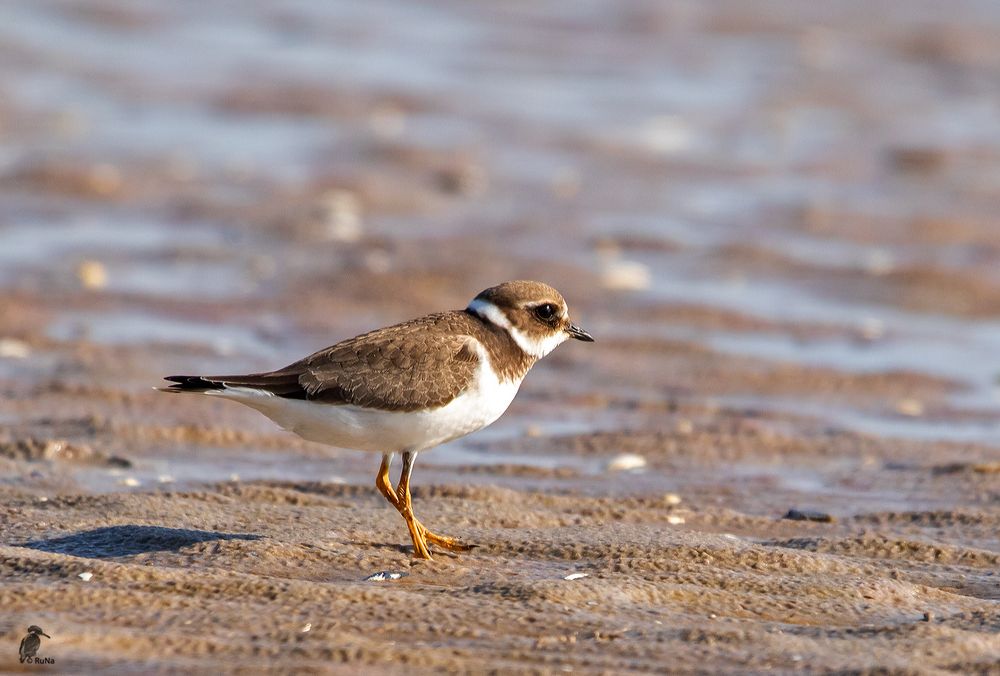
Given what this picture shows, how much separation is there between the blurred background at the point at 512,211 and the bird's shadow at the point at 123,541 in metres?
1.08

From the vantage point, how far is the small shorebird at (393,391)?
5.66 m

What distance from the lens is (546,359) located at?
9602mm

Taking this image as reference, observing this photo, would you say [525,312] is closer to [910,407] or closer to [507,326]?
[507,326]

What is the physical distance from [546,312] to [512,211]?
6832 mm

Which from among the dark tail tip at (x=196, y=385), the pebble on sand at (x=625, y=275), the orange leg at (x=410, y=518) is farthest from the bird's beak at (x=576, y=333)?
the pebble on sand at (x=625, y=275)

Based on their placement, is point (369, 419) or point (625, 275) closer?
point (369, 419)

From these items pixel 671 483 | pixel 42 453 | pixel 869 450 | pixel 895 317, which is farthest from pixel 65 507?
pixel 895 317

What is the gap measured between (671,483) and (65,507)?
110 inches

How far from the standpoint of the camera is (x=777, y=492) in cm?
727

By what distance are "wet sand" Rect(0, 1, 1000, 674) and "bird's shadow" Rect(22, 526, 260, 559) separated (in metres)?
0.02

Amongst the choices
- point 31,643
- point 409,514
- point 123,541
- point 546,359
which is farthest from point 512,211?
point 31,643

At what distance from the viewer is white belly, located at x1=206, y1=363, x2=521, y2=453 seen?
5.66 meters

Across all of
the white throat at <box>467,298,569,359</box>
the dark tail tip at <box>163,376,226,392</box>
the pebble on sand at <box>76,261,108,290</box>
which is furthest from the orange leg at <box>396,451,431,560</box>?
the pebble on sand at <box>76,261,108,290</box>

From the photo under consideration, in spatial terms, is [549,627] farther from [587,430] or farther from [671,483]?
→ [587,430]
